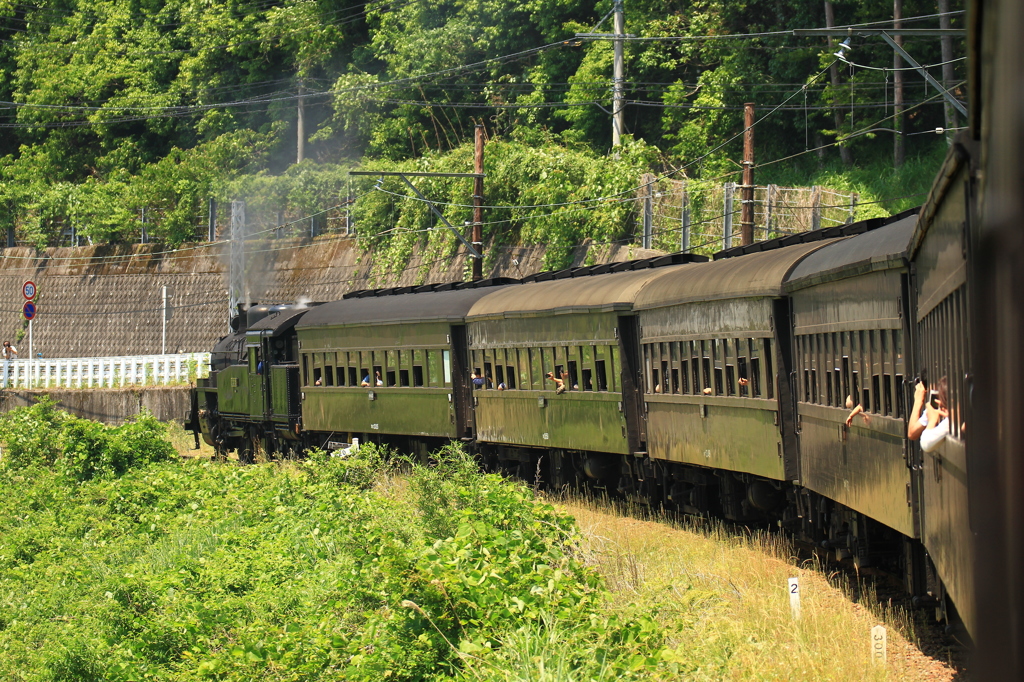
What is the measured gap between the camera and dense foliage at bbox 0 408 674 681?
29.1 feet

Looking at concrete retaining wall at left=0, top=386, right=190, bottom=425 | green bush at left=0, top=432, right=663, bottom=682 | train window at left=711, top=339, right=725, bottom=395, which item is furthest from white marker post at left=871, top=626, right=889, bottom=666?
concrete retaining wall at left=0, top=386, right=190, bottom=425

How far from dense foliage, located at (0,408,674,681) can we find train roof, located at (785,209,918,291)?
3110mm

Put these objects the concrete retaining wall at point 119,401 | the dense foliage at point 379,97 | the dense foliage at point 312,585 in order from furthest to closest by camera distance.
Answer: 1. the concrete retaining wall at point 119,401
2. the dense foliage at point 379,97
3. the dense foliage at point 312,585

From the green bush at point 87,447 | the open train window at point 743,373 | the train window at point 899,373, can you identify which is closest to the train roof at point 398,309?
the green bush at point 87,447

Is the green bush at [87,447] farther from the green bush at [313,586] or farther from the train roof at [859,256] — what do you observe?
the train roof at [859,256]

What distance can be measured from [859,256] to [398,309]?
1425cm

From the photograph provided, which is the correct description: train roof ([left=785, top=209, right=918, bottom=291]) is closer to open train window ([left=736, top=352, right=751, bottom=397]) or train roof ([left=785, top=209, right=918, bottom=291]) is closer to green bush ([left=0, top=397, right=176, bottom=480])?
open train window ([left=736, top=352, right=751, bottom=397])

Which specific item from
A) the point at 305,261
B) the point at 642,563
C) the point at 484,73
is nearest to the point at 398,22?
the point at 484,73

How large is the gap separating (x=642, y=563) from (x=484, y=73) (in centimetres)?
4130

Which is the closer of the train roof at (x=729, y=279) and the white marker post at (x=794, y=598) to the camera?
the white marker post at (x=794, y=598)

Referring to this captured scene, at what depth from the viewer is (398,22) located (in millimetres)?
55625

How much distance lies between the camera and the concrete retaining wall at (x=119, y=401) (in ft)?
135

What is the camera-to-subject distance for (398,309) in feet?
76.5

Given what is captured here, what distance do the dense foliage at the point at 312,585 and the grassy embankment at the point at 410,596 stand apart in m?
0.03
